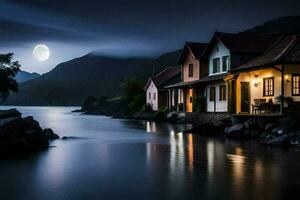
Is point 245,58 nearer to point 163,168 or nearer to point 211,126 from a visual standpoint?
point 211,126

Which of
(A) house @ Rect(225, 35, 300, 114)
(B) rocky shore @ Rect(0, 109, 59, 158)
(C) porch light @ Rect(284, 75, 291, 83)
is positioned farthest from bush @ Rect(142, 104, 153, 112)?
(B) rocky shore @ Rect(0, 109, 59, 158)

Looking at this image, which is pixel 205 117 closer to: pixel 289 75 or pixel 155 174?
pixel 289 75

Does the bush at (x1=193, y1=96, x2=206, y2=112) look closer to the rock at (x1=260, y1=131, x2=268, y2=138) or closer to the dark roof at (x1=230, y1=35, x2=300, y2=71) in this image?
the dark roof at (x1=230, y1=35, x2=300, y2=71)

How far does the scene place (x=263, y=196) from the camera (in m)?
10.2

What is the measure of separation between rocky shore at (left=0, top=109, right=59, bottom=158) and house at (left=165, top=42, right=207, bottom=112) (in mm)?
20814

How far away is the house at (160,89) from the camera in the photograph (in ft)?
189

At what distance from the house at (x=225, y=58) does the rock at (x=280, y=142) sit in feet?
38.2

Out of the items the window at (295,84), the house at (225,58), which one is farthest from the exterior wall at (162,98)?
the window at (295,84)

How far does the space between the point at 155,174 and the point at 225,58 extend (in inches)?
993

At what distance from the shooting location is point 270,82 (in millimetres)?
28844

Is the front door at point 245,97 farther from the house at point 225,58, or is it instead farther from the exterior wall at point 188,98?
the exterior wall at point 188,98

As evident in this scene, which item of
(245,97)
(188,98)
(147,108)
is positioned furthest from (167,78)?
(245,97)

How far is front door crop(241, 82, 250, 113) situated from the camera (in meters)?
32.0

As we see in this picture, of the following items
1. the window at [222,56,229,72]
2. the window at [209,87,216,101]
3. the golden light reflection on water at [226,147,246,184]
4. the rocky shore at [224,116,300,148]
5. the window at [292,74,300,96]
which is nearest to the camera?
the golden light reflection on water at [226,147,246,184]
